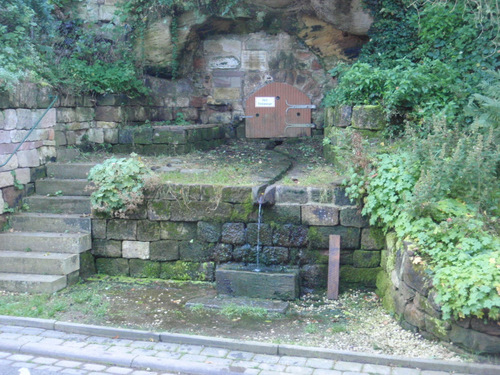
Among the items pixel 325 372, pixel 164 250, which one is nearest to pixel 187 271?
pixel 164 250

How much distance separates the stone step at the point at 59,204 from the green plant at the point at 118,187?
652 millimetres

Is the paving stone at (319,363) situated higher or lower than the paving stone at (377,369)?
lower

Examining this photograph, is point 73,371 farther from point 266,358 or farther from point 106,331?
point 266,358

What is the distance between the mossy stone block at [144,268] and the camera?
693 centimetres

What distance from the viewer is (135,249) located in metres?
6.95

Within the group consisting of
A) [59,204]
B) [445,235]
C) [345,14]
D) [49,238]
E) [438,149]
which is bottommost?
[49,238]

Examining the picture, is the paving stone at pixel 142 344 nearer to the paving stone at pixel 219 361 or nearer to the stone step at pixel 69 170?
the paving stone at pixel 219 361

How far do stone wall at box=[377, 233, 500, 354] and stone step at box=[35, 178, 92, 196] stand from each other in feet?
14.6

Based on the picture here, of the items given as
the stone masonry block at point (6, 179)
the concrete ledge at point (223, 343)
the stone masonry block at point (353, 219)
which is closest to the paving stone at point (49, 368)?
the concrete ledge at point (223, 343)

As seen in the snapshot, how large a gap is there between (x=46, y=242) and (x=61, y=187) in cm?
126

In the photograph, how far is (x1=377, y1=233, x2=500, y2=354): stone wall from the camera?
14.2ft

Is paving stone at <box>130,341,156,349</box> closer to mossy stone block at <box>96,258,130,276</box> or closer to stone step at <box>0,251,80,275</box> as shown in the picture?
stone step at <box>0,251,80,275</box>

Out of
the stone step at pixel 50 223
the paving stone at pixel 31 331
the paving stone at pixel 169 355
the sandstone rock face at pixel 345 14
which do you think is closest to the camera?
the paving stone at pixel 169 355

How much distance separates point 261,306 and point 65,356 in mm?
2092
